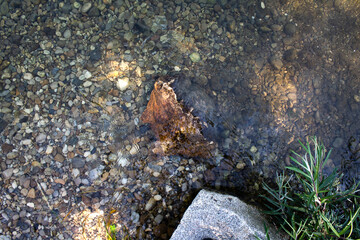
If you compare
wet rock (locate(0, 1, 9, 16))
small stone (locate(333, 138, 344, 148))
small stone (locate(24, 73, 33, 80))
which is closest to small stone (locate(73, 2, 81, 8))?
wet rock (locate(0, 1, 9, 16))

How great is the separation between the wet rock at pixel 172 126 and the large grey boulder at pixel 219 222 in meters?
0.63

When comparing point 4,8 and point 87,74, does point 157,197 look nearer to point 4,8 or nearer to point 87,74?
point 87,74

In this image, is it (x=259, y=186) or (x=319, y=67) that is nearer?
(x=259, y=186)

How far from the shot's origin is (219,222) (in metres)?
2.42

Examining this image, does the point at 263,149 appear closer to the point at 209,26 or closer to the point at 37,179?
the point at 209,26

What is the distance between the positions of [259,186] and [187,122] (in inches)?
39.1

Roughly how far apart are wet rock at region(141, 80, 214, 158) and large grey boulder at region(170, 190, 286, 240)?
0.63 metres

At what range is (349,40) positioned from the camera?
3584 millimetres

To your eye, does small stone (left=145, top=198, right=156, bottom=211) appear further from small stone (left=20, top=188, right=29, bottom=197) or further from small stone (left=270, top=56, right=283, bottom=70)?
small stone (left=270, top=56, right=283, bottom=70)

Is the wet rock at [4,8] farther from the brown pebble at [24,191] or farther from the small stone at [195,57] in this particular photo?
the small stone at [195,57]

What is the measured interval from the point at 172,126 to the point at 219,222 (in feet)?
3.51

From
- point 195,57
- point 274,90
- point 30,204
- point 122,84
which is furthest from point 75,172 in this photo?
point 274,90

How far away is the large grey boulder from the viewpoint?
2.36 m

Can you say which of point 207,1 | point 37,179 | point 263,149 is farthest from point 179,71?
point 37,179
